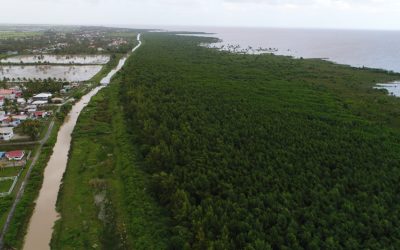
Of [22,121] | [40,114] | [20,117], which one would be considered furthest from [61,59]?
[22,121]


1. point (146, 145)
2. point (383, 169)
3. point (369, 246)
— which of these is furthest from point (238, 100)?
point (369, 246)

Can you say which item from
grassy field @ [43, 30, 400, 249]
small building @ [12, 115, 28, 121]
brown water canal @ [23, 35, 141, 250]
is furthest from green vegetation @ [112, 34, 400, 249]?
small building @ [12, 115, 28, 121]

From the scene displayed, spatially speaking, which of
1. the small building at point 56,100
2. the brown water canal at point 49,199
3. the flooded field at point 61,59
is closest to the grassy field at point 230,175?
the brown water canal at point 49,199

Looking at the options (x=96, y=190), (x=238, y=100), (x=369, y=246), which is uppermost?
(x=238, y=100)

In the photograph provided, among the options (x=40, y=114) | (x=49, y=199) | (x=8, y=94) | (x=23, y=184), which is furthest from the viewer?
(x=8, y=94)

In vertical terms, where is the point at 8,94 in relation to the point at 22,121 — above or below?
above

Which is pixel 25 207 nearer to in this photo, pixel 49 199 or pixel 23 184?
pixel 49 199

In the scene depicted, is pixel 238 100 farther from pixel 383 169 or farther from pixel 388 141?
pixel 383 169
